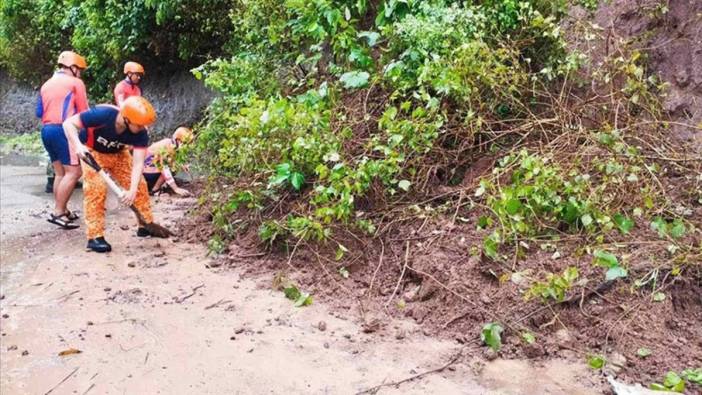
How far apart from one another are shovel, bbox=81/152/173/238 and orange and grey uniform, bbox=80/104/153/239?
0.39 ft

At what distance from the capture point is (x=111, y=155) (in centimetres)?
521

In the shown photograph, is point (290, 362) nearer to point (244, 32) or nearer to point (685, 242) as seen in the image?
point (685, 242)

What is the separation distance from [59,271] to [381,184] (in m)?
2.52

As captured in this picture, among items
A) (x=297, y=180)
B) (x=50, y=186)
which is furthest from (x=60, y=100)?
(x=297, y=180)

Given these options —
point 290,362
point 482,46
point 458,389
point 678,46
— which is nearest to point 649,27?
point 678,46

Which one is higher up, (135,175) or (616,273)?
(135,175)

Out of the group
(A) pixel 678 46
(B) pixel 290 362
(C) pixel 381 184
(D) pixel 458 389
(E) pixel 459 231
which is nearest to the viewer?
(D) pixel 458 389

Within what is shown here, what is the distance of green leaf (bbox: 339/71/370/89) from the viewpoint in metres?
5.12

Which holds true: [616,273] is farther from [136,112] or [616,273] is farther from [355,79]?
[136,112]

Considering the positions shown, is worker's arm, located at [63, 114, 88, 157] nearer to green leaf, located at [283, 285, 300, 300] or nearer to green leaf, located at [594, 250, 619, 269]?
green leaf, located at [283, 285, 300, 300]

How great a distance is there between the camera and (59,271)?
A: 4578 millimetres

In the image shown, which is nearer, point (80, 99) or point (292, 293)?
point (292, 293)

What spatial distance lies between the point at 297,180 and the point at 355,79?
113 cm

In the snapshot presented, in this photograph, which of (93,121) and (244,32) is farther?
(244,32)
